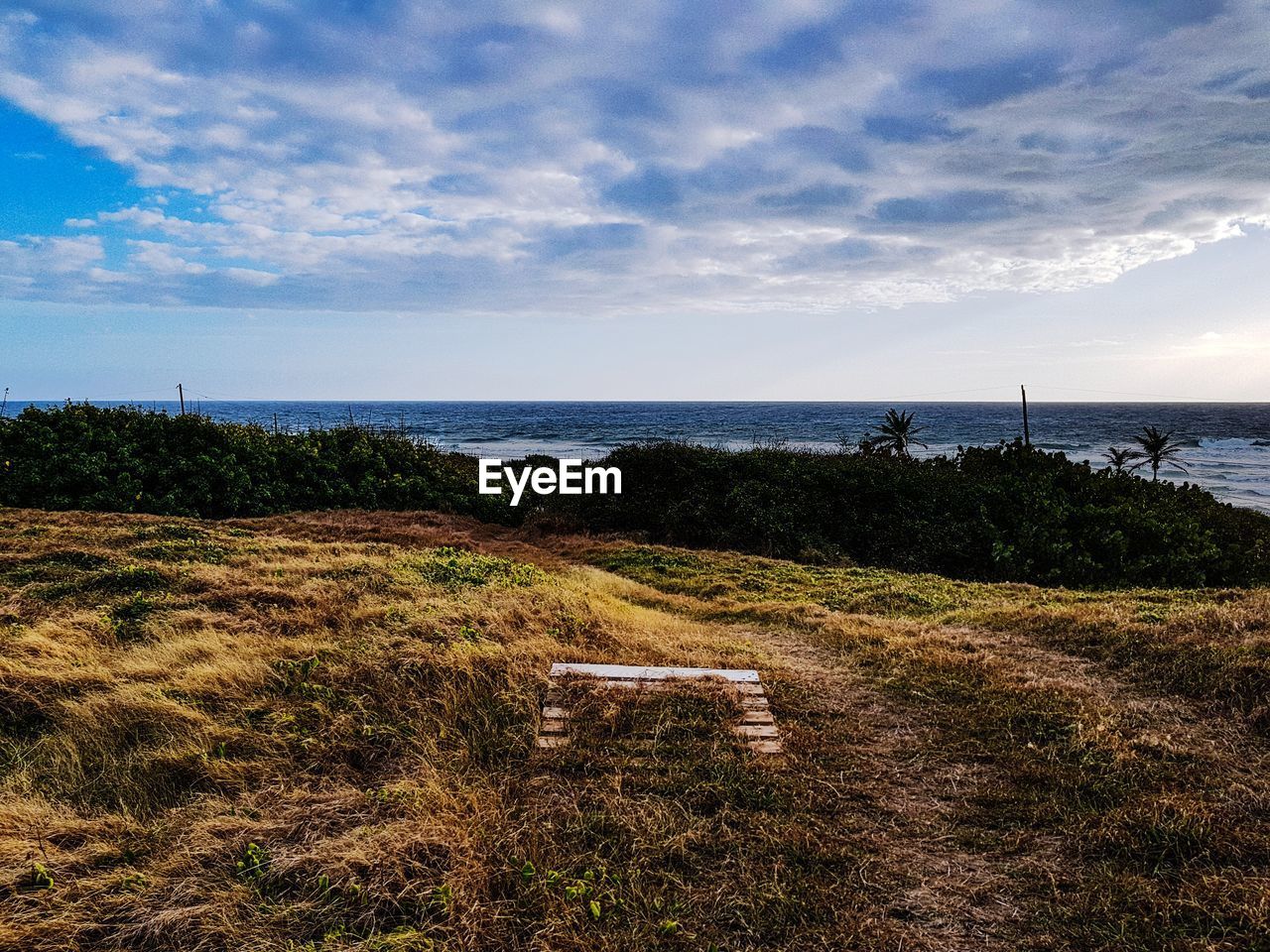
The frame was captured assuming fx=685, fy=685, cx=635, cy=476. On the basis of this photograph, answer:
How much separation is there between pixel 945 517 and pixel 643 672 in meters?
16.9

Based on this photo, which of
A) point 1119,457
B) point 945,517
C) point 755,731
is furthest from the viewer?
point 1119,457

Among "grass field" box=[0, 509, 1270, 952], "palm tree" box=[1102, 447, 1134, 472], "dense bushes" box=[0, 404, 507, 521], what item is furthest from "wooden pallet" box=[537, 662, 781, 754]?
"palm tree" box=[1102, 447, 1134, 472]

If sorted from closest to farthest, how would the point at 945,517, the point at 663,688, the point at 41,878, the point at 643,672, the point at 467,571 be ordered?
the point at 41,878, the point at 663,688, the point at 643,672, the point at 467,571, the point at 945,517

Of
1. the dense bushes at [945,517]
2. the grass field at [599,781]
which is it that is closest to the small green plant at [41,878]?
the grass field at [599,781]

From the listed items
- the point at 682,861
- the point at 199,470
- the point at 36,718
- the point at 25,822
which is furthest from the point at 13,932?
the point at 199,470

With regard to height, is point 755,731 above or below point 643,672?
below

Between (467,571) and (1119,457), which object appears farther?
(1119,457)

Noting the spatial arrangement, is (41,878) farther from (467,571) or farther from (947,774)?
(467,571)

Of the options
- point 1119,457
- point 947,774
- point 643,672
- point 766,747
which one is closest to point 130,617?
point 643,672

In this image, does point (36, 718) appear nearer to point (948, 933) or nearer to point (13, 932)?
point (13, 932)

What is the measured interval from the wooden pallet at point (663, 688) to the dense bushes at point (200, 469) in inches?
687

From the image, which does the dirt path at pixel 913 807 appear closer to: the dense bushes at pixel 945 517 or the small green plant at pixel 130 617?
the small green plant at pixel 130 617

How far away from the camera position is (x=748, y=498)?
21578 mm

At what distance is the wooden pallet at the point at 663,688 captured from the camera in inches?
231
